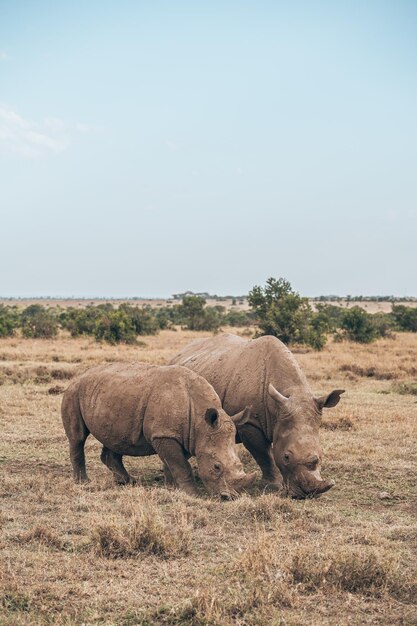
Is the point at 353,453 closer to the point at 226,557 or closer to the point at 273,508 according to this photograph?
the point at 273,508

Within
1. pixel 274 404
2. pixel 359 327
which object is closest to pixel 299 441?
pixel 274 404

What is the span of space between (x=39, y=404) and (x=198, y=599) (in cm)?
1230

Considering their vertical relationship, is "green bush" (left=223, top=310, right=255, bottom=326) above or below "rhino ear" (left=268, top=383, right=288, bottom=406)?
below

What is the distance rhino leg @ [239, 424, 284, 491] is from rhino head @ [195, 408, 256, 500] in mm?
937

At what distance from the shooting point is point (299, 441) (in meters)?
8.86

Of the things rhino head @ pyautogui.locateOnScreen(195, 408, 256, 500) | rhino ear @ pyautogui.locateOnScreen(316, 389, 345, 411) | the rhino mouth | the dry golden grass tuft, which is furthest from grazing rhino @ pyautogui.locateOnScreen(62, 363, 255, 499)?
the dry golden grass tuft

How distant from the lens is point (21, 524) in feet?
24.6

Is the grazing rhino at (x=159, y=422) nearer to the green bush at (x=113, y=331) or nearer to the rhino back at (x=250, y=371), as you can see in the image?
the rhino back at (x=250, y=371)

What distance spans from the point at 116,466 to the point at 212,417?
2.24 m

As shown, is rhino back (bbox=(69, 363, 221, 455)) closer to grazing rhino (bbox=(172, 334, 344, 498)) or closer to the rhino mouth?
grazing rhino (bbox=(172, 334, 344, 498))

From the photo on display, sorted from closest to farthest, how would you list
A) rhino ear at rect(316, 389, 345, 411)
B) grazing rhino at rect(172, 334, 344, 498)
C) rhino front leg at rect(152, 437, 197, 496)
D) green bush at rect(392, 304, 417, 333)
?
grazing rhino at rect(172, 334, 344, 498) → rhino front leg at rect(152, 437, 197, 496) → rhino ear at rect(316, 389, 345, 411) → green bush at rect(392, 304, 417, 333)

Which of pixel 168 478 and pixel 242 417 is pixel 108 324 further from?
pixel 242 417

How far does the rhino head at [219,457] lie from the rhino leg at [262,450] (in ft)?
3.08

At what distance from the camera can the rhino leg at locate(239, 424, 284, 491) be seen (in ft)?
32.7
